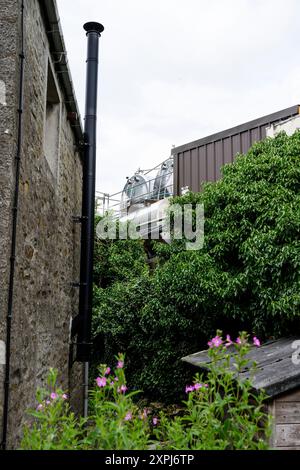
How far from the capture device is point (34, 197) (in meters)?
4.24

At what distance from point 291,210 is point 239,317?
5.84 feet

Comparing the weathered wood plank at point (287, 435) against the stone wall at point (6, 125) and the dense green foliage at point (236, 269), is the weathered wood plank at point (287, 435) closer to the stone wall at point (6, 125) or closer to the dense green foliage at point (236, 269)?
the dense green foliage at point (236, 269)

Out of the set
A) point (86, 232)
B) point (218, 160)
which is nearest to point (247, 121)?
point (218, 160)

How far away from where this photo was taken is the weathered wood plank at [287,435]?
4871mm

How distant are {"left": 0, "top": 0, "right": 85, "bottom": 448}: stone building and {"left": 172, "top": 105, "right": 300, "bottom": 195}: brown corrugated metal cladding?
4.72 m

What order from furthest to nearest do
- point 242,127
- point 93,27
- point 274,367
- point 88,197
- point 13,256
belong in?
1. point 242,127
2. point 93,27
3. point 88,197
4. point 274,367
5. point 13,256

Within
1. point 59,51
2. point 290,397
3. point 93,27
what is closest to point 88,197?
point 59,51

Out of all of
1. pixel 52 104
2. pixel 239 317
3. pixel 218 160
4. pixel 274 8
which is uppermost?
pixel 274 8

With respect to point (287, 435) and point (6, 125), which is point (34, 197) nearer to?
point (6, 125)

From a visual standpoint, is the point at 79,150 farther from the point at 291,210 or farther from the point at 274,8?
the point at 274,8

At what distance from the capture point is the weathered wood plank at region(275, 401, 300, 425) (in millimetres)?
4930

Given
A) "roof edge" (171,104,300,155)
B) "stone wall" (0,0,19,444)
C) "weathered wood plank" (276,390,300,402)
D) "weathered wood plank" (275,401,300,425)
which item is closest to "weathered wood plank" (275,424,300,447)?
"weathered wood plank" (275,401,300,425)

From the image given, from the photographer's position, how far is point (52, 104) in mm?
5832

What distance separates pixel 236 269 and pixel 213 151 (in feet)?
15.3
